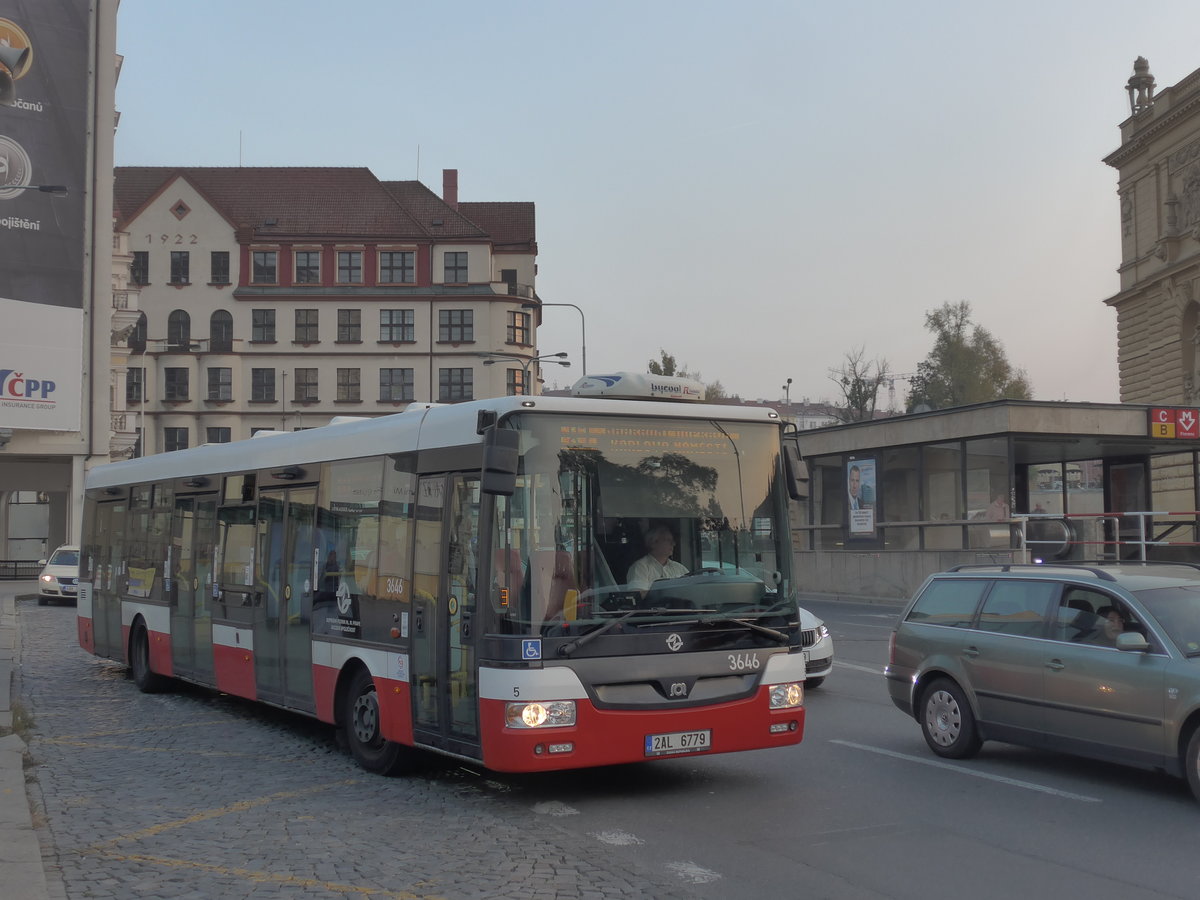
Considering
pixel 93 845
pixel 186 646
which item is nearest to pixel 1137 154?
pixel 186 646

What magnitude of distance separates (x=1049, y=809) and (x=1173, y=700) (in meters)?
1.08

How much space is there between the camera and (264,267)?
78.7 meters

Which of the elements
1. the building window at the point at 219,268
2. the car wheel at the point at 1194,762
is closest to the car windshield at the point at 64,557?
the car wheel at the point at 1194,762

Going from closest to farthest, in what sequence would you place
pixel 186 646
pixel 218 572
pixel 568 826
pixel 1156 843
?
pixel 1156 843
pixel 568 826
pixel 218 572
pixel 186 646

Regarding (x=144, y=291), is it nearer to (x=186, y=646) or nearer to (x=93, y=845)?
(x=186, y=646)

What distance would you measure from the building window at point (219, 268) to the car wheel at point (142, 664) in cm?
6564

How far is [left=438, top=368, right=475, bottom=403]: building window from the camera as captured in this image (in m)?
77.9

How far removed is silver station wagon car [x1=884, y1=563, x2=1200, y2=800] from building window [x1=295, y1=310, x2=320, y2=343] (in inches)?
2790

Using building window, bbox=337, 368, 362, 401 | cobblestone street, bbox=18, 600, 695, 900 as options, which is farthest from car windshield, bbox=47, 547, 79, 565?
building window, bbox=337, 368, 362, 401

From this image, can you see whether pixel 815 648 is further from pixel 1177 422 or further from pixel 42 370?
pixel 42 370

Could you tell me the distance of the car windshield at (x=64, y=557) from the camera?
36344 millimetres

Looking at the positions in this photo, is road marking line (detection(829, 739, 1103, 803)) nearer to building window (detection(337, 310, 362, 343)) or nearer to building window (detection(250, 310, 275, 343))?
building window (detection(337, 310, 362, 343))

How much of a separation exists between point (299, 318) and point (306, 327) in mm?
714

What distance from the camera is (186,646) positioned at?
14.3 m
